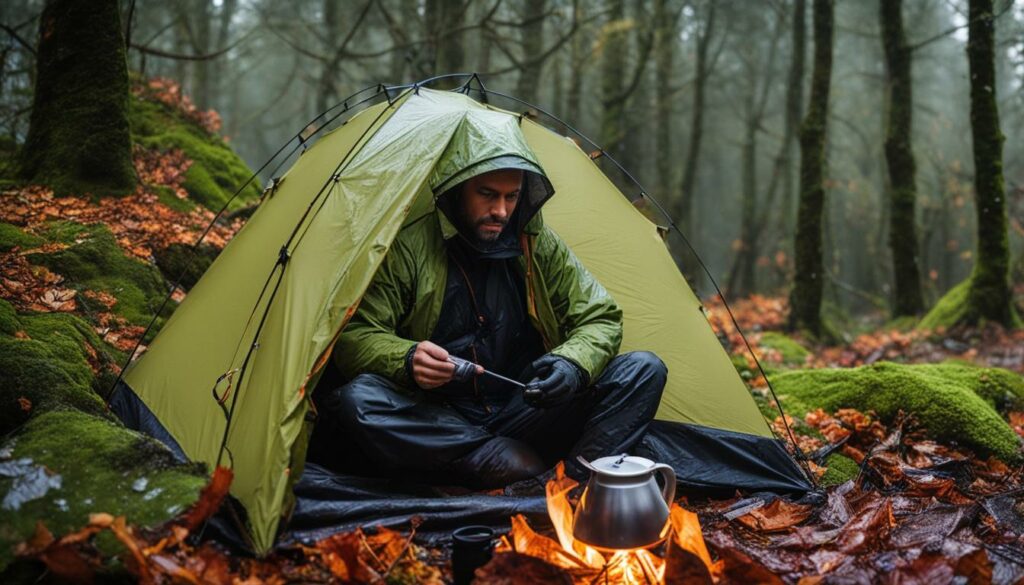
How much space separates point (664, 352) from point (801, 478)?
970 millimetres

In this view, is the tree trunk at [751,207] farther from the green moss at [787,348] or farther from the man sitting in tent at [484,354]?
the man sitting in tent at [484,354]

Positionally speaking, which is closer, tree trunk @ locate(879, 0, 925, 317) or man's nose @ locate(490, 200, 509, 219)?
man's nose @ locate(490, 200, 509, 219)

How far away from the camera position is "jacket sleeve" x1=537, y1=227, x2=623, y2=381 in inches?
129

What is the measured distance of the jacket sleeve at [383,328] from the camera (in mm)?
2965

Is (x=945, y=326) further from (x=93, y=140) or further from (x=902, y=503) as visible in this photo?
(x=93, y=140)

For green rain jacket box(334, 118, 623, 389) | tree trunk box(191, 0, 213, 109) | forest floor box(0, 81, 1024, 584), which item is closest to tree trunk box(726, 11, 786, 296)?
forest floor box(0, 81, 1024, 584)

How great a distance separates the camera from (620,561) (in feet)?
7.81

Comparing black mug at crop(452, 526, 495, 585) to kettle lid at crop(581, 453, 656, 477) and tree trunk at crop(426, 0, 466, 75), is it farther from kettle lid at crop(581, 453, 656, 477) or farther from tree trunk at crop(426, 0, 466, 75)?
tree trunk at crop(426, 0, 466, 75)

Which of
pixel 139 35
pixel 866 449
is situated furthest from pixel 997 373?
pixel 139 35

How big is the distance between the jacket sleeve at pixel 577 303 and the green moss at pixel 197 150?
4140mm

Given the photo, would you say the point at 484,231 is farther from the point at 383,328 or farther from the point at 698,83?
the point at 698,83

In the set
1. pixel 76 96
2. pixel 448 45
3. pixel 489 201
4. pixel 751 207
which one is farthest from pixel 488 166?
pixel 751 207

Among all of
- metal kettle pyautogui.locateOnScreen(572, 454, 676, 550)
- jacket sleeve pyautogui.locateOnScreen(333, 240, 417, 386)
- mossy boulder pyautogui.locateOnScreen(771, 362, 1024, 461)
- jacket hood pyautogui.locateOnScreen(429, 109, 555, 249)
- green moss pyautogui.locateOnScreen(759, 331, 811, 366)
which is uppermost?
jacket hood pyautogui.locateOnScreen(429, 109, 555, 249)

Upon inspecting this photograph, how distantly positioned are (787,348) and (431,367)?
6.13 meters
